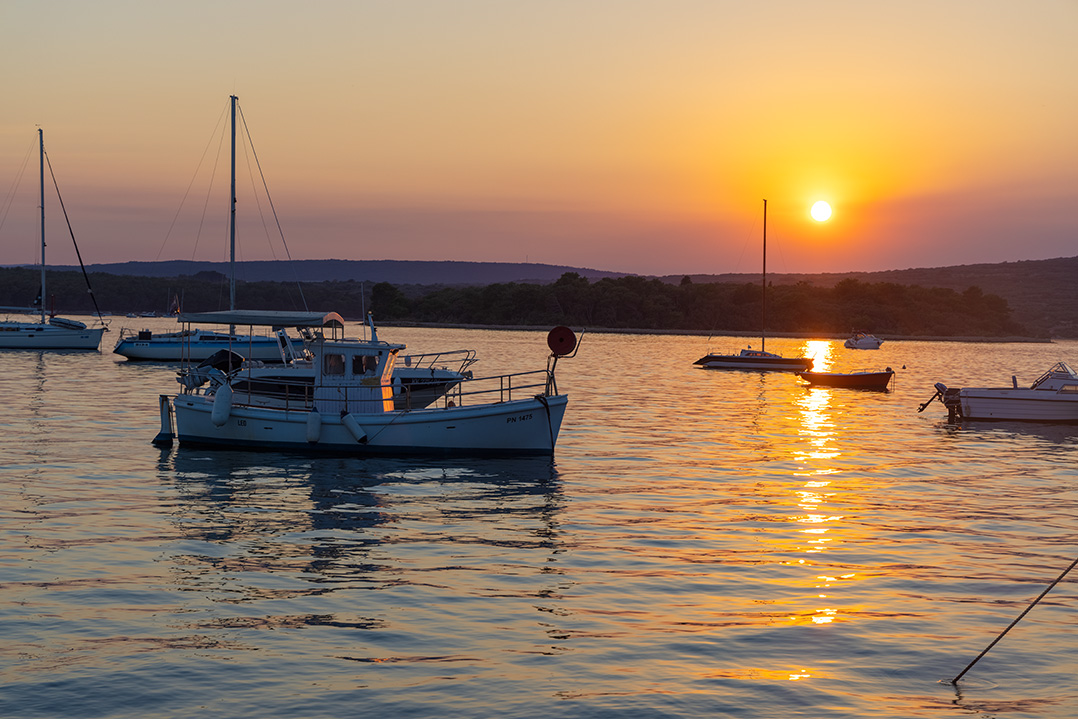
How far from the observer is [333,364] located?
3134 centimetres

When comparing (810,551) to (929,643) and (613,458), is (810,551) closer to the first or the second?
(929,643)

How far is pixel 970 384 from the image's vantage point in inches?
3056

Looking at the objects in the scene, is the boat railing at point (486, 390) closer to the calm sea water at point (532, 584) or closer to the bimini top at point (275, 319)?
the calm sea water at point (532, 584)

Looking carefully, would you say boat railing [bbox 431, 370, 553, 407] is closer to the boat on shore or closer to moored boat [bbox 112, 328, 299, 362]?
the boat on shore

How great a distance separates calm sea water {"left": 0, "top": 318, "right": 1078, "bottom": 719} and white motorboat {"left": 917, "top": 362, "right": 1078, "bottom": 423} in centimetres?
1281

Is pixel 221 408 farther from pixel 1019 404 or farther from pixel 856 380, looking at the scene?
pixel 856 380

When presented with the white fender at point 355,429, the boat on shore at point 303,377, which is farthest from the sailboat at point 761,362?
the white fender at point 355,429

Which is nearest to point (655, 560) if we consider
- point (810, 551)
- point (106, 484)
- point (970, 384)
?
point (810, 551)

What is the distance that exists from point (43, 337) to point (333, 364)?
73.6 metres

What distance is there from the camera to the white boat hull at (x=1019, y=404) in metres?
45.5

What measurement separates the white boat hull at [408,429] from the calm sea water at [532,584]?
605mm

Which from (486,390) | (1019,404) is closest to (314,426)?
(486,390)

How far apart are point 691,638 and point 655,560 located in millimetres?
4580

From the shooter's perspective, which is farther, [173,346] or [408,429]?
[173,346]
